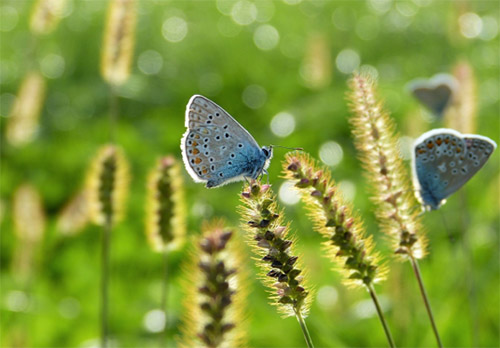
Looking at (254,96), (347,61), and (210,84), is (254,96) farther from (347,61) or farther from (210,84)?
(347,61)

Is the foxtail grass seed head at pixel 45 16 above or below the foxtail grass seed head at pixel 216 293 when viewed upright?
above

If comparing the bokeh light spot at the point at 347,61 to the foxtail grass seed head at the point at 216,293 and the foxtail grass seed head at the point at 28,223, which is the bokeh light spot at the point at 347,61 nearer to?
the foxtail grass seed head at the point at 28,223

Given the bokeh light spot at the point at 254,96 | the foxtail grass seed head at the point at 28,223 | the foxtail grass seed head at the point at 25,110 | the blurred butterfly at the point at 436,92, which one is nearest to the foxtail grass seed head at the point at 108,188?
the foxtail grass seed head at the point at 28,223

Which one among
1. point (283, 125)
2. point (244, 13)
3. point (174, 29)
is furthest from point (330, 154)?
point (244, 13)

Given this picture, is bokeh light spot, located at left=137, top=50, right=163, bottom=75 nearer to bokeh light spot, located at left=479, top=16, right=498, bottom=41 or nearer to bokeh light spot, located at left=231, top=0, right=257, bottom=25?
bokeh light spot, located at left=231, top=0, right=257, bottom=25

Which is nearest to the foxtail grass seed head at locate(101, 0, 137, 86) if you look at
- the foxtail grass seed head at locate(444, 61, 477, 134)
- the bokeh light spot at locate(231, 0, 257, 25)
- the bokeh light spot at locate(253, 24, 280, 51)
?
the foxtail grass seed head at locate(444, 61, 477, 134)

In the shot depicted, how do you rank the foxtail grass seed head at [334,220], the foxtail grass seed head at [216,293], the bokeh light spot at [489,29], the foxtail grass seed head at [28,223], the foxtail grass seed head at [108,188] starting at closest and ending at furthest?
the foxtail grass seed head at [216,293]
the foxtail grass seed head at [334,220]
the foxtail grass seed head at [108,188]
the foxtail grass seed head at [28,223]
the bokeh light spot at [489,29]
